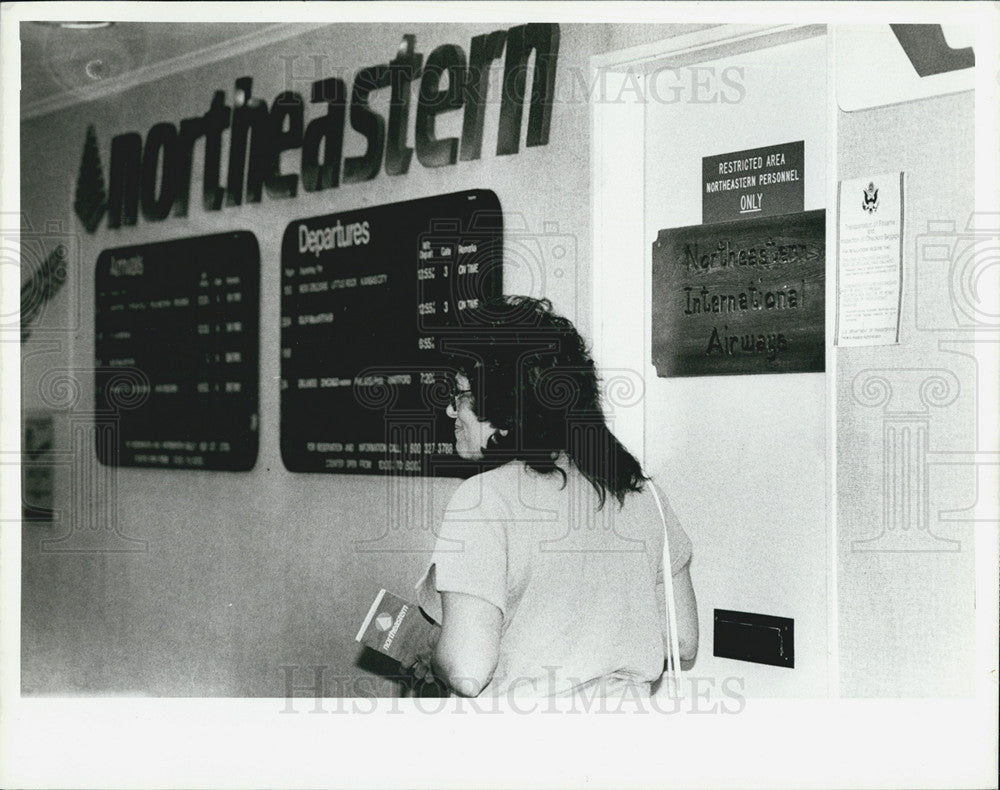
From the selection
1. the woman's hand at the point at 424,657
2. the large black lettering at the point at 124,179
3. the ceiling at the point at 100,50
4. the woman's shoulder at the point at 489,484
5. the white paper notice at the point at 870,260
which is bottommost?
the woman's hand at the point at 424,657

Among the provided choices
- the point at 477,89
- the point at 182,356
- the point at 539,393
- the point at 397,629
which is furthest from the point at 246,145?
the point at 397,629

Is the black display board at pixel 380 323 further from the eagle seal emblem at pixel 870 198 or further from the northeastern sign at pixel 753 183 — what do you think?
the eagle seal emblem at pixel 870 198

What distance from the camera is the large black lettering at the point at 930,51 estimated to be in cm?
187

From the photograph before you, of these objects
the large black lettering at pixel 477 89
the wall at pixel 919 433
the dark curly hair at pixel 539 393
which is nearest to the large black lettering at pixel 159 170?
the large black lettering at pixel 477 89

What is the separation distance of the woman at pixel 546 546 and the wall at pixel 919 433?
0.36 meters

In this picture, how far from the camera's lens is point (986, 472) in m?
1.88

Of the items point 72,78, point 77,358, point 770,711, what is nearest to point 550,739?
point 770,711

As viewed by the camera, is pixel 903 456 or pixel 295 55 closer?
pixel 903 456

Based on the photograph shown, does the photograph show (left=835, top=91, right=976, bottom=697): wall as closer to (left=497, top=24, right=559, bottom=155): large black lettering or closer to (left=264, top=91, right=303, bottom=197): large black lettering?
(left=497, top=24, right=559, bottom=155): large black lettering

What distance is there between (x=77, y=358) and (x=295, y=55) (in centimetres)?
Answer: 101

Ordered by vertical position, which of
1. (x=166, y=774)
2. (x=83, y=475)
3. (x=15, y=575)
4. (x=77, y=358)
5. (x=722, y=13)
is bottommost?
(x=166, y=774)

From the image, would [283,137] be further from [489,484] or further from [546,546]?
[546,546]

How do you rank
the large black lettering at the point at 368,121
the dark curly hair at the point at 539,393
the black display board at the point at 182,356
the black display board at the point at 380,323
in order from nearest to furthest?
the dark curly hair at the point at 539,393 < the black display board at the point at 380,323 < the large black lettering at the point at 368,121 < the black display board at the point at 182,356

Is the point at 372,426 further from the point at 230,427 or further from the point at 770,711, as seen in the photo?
the point at 770,711
